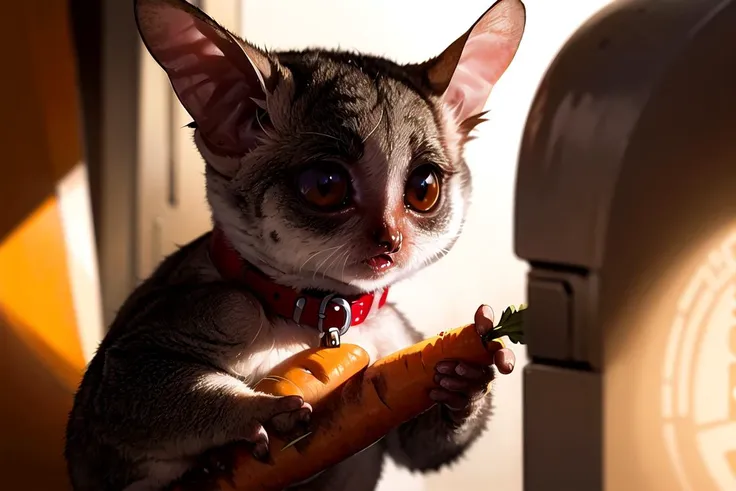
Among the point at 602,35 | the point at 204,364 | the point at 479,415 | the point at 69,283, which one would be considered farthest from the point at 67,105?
the point at 602,35

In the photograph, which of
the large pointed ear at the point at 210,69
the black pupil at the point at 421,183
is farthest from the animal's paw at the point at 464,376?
the large pointed ear at the point at 210,69

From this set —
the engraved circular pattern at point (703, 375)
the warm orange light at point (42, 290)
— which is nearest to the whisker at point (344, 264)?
the engraved circular pattern at point (703, 375)

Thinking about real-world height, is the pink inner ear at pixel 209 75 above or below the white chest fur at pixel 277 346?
above

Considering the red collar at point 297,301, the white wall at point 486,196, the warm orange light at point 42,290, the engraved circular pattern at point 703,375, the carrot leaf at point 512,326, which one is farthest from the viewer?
the warm orange light at point 42,290

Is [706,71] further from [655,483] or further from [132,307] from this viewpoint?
[132,307]

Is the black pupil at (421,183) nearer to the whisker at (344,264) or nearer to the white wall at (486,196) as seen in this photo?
the whisker at (344,264)

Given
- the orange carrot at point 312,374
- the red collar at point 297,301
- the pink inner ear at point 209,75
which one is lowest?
the orange carrot at point 312,374

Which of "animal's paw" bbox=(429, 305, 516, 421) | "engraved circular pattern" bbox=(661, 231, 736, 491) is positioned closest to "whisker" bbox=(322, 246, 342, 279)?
"animal's paw" bbox=(429, 305, 516, 421)

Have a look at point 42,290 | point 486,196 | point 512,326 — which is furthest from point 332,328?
point 42,290

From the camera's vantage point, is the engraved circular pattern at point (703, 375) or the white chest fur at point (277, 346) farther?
the white chest fur at point (277, 346)

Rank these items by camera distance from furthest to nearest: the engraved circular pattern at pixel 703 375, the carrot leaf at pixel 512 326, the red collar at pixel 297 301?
the red collar at pixel 297 301
the carrot leaf at pixel 512 326
the engraved circular pattern at pixel 703 375
